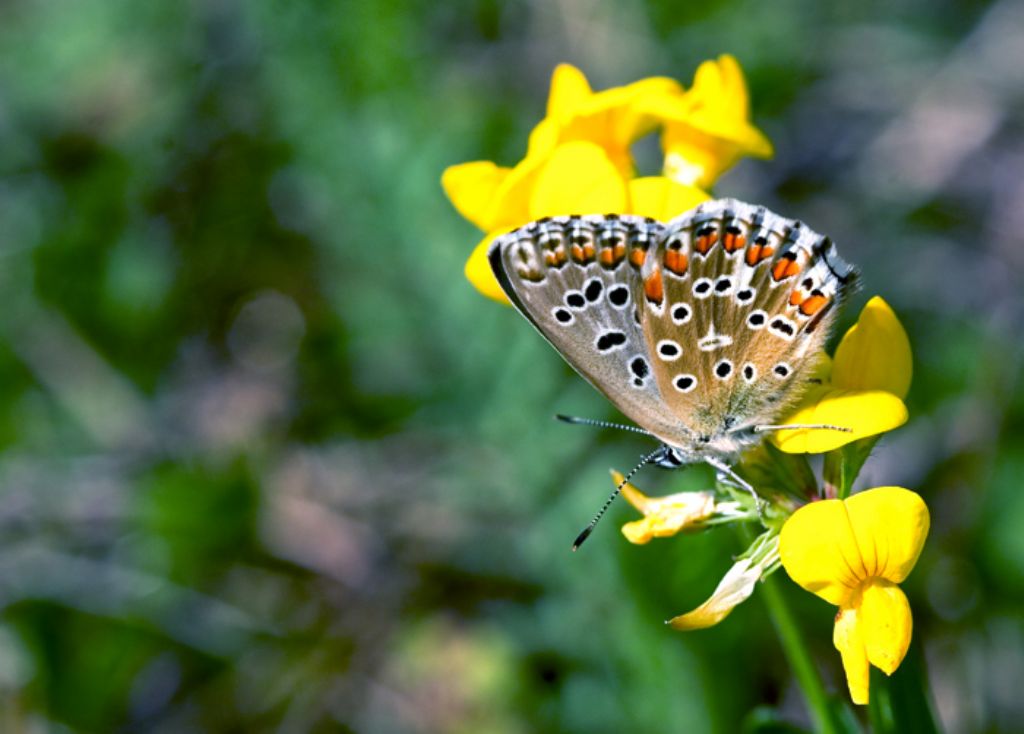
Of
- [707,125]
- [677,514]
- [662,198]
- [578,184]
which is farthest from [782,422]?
[707,125]

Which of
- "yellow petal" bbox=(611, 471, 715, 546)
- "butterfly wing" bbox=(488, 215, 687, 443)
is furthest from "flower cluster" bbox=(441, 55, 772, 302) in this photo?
"yellow petal" bbox=(611, 471, 715, 546)

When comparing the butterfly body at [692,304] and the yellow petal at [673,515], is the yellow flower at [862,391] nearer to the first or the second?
the butterfly body at [692,304]

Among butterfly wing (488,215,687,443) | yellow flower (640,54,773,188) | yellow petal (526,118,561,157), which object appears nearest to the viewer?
butterfly wing (488,215,687,443)

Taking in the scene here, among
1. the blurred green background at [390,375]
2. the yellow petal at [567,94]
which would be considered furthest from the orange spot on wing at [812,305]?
the blurred green background at [390,375]

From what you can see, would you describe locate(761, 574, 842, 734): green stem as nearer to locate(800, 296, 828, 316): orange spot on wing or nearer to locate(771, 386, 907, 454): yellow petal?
locate(771, 386, 907, 454): yellow petal

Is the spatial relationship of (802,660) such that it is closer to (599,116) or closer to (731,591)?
(731,591)

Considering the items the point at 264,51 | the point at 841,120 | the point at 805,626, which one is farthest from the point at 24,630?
the point at 841,120

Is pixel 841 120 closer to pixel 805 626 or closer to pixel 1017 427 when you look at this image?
pixel 1017 427
